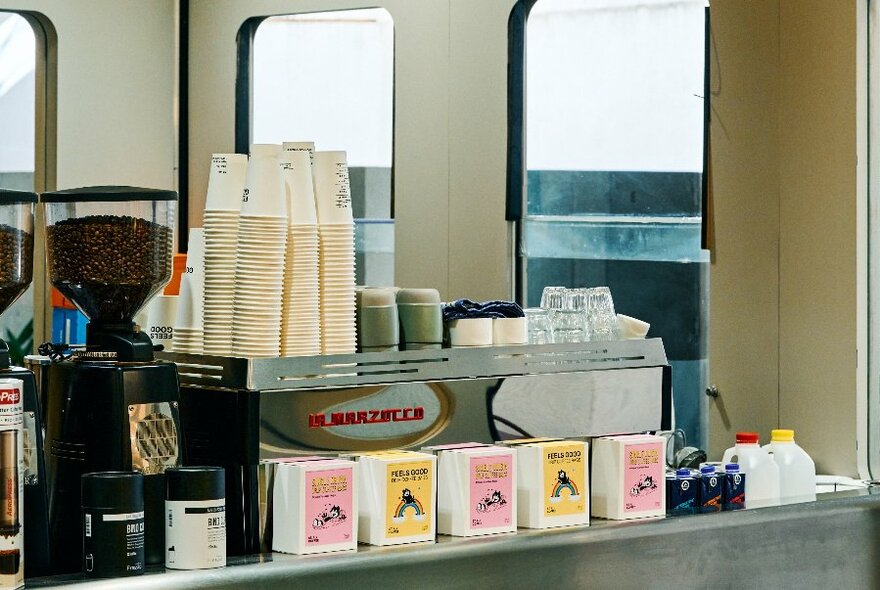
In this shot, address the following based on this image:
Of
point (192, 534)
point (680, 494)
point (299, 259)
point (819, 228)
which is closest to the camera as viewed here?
point (192, 534)

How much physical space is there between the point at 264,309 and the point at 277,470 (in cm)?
24

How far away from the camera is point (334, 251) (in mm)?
1988

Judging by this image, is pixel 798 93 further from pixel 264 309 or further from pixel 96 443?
pixel 96 443

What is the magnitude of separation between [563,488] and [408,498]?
0.29m

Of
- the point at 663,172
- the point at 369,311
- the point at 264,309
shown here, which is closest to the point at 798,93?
the point at 663,172

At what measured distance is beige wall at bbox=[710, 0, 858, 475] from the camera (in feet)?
9.84

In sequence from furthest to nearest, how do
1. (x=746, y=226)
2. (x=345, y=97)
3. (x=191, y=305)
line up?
(x=345, y=97), (x=746, y=226), (x=191, y=305)

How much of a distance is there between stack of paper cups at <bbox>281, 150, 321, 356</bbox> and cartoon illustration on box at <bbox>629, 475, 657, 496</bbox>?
607mm

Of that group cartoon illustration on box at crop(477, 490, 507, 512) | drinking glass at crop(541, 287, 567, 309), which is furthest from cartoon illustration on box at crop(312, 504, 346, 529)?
drinking glass at crop(541, 287, 567, 309)

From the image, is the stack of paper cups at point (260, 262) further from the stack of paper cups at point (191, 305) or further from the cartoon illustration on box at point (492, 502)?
the cartoon illustration on box at point (492, 502)

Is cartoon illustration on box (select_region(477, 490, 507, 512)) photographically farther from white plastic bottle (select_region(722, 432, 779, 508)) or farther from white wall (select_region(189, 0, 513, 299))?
white wall (select_region(189, 0, 513, 299))

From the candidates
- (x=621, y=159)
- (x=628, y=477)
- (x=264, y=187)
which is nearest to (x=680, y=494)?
(x=628, y=477)

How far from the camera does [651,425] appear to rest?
7.59 feet

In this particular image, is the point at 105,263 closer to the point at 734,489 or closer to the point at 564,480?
the point at 564,480
